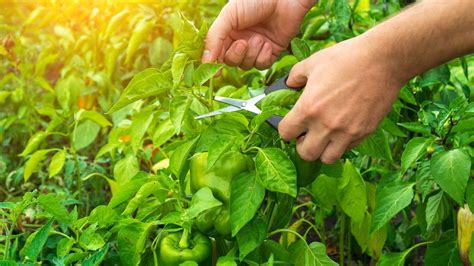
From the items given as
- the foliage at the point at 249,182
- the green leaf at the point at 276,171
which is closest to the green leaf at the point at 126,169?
the foliage at the point at 249,182

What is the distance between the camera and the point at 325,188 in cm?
200

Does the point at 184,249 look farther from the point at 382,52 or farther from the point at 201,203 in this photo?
the point at 382,52

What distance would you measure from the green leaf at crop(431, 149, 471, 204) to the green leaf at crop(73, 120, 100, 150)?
4.17 feet

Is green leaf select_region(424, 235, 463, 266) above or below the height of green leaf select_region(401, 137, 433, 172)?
below

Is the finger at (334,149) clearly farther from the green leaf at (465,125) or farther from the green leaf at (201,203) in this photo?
the green leaf at (465,125)

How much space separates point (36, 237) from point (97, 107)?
2095 mm

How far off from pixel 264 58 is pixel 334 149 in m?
0.56

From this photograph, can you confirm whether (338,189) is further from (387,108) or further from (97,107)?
(97,107)

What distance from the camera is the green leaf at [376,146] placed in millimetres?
1789

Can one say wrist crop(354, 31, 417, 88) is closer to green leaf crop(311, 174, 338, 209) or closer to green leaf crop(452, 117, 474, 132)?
green leaf crop(452, 117, 474, 132)

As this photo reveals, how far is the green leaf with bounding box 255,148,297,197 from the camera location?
147 cm

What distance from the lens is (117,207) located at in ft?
5.76

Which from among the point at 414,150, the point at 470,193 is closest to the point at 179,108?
the point at 414,150

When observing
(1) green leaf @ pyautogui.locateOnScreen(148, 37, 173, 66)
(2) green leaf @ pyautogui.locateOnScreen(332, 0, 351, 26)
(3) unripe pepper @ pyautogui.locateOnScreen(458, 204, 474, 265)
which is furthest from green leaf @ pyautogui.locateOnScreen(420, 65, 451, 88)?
(1) green leaf @ pyautogui.locateOnScreen(148, 37, 173, 66)
